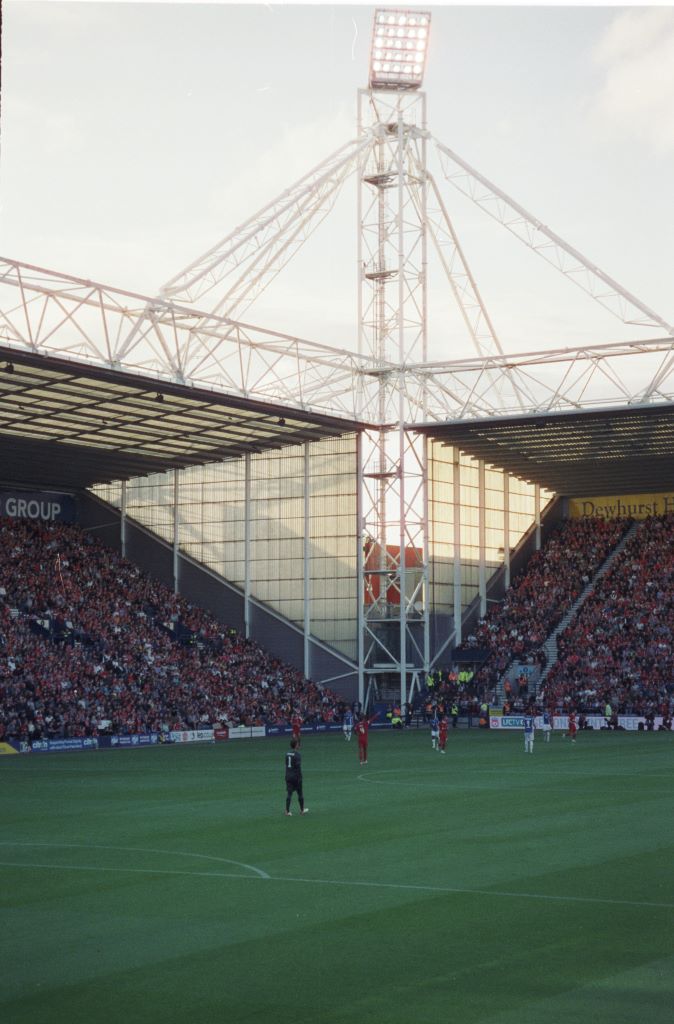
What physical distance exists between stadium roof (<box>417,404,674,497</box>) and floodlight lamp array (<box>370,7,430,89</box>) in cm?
1813

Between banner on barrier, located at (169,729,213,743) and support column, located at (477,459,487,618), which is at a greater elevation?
support column, located at (477,459,487,618)

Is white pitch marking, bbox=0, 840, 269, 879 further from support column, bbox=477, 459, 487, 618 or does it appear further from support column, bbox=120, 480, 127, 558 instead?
support column, bbox=477, 459, 487, 618

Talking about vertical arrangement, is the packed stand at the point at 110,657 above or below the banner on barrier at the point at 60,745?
above

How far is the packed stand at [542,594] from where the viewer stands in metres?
75.4

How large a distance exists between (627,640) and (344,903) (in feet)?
188

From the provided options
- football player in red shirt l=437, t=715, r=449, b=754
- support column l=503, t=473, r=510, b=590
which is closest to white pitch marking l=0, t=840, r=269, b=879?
football player in red shirt l=437, t=715, r=449, b=754

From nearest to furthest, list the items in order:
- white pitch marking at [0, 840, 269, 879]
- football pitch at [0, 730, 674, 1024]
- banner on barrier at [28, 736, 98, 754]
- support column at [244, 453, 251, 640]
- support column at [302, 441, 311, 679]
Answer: football pitch at [0, 730, 674, 1024]
white pitch marking at [0, 840, 269, 879]
banner on barrier at [28, 736, 98, 754]
support column at [302, 441, 311, 679]
support column at [244, 453, 251, 640]

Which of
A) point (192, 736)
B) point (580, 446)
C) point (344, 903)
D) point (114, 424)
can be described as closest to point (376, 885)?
point (344, 903)

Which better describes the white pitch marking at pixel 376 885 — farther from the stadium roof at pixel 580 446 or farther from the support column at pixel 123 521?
the support column at pixel 123 521

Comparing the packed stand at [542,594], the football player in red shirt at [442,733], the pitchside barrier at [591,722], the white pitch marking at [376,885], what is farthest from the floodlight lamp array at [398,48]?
the white pitch marking at [376,885]

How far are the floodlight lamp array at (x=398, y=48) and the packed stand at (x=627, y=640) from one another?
100 ft

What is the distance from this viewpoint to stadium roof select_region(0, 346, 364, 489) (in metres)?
55.4

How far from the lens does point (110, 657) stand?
65.4 meters

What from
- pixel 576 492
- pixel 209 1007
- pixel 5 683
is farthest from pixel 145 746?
pixel 209 1007
